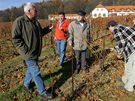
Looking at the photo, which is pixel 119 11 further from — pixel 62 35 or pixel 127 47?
pixel 127 47

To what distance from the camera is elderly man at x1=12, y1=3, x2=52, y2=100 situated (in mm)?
6926

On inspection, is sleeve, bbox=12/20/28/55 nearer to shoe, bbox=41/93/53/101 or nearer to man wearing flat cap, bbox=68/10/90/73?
shoe, bbox=41/93/53/101

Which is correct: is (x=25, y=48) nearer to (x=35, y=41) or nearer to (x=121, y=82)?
(x=35, y=41)

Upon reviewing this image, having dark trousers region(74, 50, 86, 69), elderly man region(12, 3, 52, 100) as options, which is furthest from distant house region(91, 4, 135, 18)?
elderly man region(12, 3, 52, 100)

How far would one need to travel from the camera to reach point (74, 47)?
920 centimetres

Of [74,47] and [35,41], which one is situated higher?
[35,41]

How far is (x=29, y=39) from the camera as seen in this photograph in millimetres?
7016

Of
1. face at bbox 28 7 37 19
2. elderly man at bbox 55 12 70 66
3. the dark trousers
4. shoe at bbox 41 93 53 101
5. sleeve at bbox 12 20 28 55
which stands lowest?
shoe at bbox 41 93 53 101

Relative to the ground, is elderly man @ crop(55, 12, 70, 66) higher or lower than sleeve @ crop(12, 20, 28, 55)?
lower

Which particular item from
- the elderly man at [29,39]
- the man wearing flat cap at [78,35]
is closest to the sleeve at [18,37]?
the elderly man at [29,39]

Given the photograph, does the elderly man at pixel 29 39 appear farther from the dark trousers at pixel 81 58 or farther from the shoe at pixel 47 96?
the dark trousers at pixel 81 58

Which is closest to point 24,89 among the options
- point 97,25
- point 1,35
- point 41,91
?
point 41,91

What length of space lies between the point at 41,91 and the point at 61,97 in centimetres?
50

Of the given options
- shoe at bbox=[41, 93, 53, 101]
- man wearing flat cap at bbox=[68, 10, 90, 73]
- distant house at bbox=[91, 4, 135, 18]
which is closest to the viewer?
shoe at bbox=[41, 93, 53, 101]
